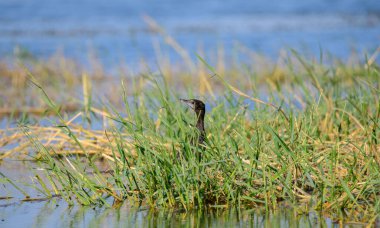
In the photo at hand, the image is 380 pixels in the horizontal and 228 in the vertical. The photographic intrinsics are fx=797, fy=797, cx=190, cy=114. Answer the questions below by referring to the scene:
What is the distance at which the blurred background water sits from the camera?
1764 centimetres

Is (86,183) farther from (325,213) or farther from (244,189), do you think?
(325,213)

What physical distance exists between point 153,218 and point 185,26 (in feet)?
61.0

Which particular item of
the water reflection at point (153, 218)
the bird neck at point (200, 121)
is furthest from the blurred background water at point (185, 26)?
the water reflection at point (153, 218)

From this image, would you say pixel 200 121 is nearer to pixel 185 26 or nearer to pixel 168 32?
pixel 168 32

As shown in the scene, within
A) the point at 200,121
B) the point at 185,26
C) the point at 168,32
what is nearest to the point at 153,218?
the point at 200,121

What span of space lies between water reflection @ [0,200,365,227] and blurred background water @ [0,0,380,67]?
9445 mm

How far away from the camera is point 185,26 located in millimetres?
23078

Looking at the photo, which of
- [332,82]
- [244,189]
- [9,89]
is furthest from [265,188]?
[9,89]

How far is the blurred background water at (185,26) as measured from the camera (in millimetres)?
17641

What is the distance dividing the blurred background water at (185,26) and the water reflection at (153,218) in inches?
372

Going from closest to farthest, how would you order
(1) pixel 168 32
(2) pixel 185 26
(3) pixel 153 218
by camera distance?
(3) pixel 153 218
(1) pixel 168 32
(2) pixel 185 26

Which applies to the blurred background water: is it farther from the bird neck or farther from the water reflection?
the water reflection

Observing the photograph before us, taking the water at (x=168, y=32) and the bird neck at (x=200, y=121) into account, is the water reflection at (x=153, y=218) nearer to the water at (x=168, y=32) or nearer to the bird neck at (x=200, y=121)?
the water at (x=168, y=32)

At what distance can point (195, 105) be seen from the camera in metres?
5.70
